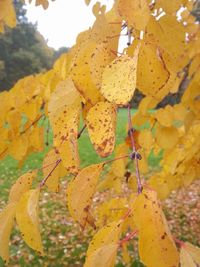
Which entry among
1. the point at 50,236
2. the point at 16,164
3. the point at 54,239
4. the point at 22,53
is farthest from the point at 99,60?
the point at 22,53

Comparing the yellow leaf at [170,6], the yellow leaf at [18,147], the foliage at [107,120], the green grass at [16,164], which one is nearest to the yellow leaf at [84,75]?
the foliage at [107,120]

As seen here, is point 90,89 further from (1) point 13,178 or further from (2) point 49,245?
(1) point 13,178

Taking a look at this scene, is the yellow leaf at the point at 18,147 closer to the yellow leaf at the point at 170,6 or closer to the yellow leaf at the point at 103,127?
the yellow leaf at the point at 170,6

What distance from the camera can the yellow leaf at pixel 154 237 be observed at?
1.45 feet

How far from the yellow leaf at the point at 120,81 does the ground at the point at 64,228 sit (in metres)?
2.15

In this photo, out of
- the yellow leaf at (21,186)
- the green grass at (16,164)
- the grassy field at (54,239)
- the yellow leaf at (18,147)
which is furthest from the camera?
the green grass at (16,164)

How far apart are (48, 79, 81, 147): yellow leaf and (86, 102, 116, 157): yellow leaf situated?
0.12 ft

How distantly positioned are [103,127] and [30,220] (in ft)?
0.55

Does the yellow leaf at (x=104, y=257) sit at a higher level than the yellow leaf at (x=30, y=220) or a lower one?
lower

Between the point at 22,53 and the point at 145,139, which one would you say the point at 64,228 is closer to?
the point at 145,139

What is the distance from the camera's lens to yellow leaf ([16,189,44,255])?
52cm

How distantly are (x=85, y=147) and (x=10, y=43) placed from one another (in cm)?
1153

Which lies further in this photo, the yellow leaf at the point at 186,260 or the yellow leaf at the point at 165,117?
the yellow leaf at the point at 165,117

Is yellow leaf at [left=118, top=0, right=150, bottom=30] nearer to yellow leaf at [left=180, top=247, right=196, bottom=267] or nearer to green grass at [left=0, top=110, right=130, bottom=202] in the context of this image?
yellow leaf at [left=180, top=247, right=196, bottom=267]
